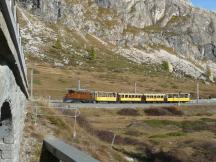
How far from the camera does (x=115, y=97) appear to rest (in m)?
91.5

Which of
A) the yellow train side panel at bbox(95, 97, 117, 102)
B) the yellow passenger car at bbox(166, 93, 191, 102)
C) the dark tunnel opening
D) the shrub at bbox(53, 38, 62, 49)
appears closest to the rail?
the dark tunnel opening

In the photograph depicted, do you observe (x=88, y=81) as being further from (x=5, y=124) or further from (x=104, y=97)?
(x=5, y=124)

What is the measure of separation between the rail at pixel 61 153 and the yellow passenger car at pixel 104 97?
7714 cm

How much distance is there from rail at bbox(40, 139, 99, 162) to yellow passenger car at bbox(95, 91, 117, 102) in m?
77.1

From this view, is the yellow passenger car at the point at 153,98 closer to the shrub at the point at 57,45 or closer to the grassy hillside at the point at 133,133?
the grassy hillside at the point at 133,133

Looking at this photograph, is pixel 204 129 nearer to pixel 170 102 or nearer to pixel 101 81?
pixel 170 102

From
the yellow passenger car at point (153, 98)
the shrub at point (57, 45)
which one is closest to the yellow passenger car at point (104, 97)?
the yellow passenger car at point (153, 98)

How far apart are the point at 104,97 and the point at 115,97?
3.95 m

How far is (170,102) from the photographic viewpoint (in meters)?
100

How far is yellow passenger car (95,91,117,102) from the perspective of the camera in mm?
86531

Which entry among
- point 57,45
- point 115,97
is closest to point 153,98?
point 115,97

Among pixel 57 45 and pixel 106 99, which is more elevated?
pixel 57 45

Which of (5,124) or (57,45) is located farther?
(57,45)

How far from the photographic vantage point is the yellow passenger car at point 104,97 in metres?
86.5
